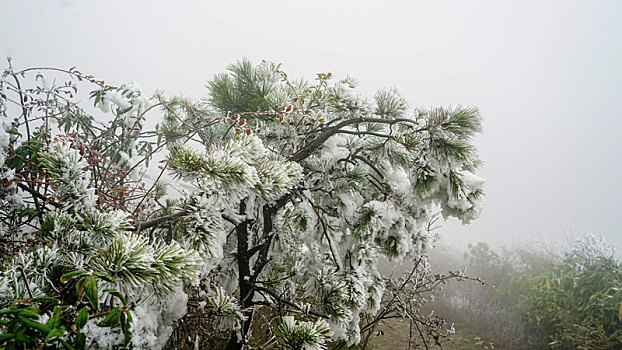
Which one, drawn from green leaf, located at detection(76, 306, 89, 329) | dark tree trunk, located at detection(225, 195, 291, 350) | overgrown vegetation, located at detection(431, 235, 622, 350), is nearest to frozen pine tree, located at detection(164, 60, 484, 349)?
dark tree trunk, located at detection(225, 195, 291, 350)

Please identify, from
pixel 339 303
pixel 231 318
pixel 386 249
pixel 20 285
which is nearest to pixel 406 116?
pixel 386 249

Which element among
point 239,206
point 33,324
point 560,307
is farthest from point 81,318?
point 560,307

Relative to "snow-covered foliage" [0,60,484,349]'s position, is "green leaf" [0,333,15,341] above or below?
below

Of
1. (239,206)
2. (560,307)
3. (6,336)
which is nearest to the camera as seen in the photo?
(6,336)

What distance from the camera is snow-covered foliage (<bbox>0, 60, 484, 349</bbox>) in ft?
2.08

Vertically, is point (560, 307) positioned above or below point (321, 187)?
above

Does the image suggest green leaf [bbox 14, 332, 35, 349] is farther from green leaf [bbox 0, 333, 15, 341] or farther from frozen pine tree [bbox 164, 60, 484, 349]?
frozen pine tree [bbox 164, 60, 484, 349]

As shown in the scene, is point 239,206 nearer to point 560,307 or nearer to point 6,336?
point 6,336

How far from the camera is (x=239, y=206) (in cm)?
137

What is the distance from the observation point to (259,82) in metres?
1.75

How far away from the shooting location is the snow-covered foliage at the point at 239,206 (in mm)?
633

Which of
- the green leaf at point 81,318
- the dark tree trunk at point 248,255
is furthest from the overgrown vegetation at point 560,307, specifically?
the green leaf at point 81,318

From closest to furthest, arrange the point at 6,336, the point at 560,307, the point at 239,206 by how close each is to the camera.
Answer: the point at 6,336
the point at 239,206
the point at 560,307

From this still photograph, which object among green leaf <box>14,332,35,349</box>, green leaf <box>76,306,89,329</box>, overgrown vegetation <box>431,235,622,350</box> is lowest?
green leaf <box>14,332,35,349</box>
